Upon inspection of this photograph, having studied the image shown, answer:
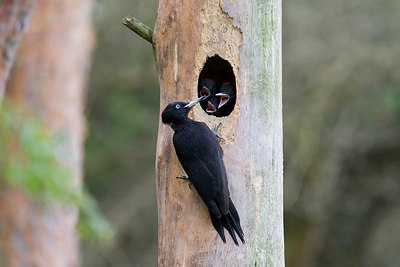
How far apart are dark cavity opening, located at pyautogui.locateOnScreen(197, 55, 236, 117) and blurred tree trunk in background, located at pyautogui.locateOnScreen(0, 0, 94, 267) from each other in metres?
3.05

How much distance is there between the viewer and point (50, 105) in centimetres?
720

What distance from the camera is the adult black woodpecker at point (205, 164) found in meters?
3.04

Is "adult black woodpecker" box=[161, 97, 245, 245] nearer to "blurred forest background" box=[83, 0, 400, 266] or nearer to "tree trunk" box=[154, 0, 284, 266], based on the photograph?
"tree trunk" box=[154, 0, 284, 266]

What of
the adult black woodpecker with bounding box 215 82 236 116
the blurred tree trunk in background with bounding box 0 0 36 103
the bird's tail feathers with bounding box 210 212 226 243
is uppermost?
the blurred tree trunk in background with bounding box 0 0 36 103

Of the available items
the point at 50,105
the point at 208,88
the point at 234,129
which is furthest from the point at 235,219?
the point at 50,105

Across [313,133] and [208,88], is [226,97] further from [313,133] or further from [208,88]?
[313,133]

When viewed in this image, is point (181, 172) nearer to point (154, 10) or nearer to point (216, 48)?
point (216, 48)

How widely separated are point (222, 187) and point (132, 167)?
7.68m

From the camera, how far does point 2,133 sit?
19.0 ft

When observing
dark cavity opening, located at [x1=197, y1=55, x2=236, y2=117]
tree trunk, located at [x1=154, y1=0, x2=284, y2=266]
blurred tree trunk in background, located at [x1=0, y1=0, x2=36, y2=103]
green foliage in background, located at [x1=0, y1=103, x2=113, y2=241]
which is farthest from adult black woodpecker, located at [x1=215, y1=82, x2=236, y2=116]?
green foliage in background, located at [x1=0, y1=103, x2=113, y2=241]

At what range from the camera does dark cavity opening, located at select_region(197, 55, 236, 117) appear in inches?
153

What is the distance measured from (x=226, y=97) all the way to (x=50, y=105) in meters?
3.75

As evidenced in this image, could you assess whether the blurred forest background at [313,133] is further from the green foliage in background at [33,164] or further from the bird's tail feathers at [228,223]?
the bird's tail feathers at [228,223]

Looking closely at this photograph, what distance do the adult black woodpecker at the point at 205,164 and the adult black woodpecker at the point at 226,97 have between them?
0.63m
